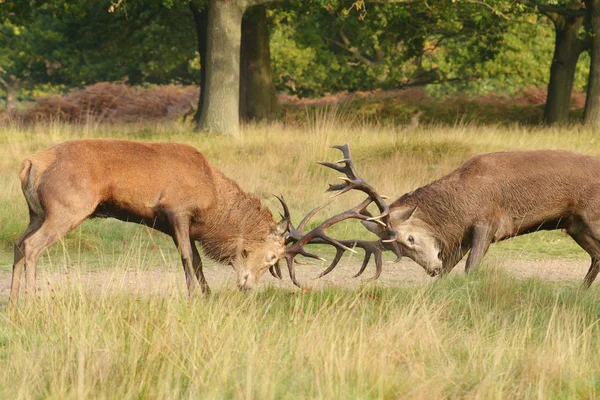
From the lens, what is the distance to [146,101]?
3991 cm

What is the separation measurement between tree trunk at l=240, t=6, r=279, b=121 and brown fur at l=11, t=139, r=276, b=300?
690 inches

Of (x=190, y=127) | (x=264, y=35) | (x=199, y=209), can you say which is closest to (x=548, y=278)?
(x=199, y=209)

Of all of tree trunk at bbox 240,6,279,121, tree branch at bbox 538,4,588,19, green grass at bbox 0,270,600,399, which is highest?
tree branch at bbox 538,4,588,19

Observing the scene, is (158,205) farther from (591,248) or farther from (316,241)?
(591,248)

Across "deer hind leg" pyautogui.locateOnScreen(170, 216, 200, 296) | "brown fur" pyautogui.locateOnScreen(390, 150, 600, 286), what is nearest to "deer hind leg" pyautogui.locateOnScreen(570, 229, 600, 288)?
"brown fur" pyautogui.locateOnScreen(390, 150, 600, 286)

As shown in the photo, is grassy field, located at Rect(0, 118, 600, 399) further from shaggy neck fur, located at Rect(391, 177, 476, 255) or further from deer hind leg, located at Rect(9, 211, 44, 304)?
deer hind leg, located at Rect(9, 211, 44, 304)

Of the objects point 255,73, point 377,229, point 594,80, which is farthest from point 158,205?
point 594,80

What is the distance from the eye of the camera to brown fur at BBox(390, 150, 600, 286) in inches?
363

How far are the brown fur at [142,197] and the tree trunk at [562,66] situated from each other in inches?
791

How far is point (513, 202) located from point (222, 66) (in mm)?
12893

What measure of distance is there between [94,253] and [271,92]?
648 inches

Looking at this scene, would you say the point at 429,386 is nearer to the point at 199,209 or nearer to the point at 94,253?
the point at 199,209

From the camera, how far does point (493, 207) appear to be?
9.37 m

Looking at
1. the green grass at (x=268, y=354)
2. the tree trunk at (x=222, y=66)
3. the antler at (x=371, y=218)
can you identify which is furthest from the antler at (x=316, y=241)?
the tree trunk at (x=222, y=66)
